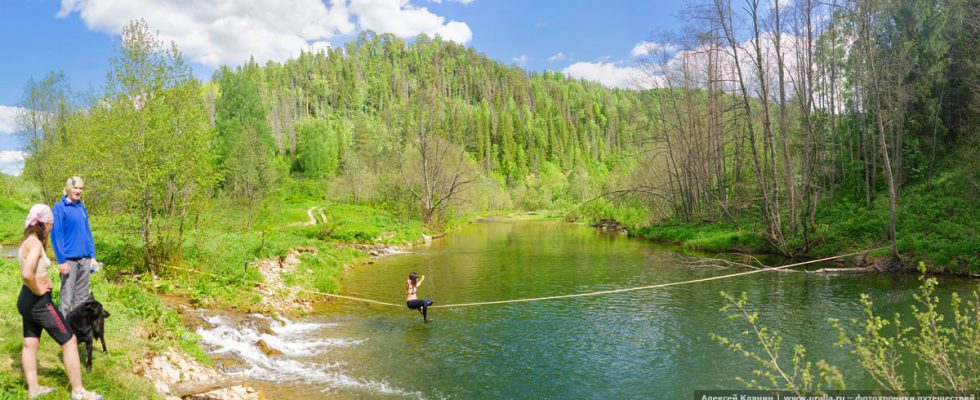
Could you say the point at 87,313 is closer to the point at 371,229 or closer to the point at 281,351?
the point at 281,351

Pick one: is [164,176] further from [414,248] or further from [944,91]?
[944,91]

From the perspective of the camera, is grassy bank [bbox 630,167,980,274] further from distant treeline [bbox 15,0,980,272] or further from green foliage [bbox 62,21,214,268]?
green foliage [bbox 62,21,214,268]

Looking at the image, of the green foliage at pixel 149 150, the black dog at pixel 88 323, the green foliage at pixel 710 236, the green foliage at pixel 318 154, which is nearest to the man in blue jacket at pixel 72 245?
the black dog at pixel 88 323

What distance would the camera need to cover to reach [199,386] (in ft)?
27.5

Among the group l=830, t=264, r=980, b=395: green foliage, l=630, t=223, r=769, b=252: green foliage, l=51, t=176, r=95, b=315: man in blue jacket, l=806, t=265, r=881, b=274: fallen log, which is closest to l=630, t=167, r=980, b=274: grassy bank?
l=630, t=223, r=769, b=252: green foliage

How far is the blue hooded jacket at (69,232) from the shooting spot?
7.02 m

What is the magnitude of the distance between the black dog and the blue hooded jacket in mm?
736

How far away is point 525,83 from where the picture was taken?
193250 mm

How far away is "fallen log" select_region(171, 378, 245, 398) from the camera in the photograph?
801 cm

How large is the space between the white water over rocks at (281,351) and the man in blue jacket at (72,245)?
337 centimetres

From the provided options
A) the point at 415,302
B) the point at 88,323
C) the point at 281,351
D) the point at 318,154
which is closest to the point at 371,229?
the point at 415,302

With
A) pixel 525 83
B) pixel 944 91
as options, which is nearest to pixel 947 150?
pixel 944 91

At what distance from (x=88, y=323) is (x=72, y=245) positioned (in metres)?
1.17

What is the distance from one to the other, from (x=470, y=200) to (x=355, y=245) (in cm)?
2851
